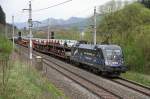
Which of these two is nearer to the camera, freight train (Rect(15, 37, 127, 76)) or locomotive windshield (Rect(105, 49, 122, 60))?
freight train (Rect(15, 37, 127, 76))

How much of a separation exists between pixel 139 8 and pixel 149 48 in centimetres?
2394

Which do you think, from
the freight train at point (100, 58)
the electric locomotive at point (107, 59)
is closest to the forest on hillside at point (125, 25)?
the freight train at point (100, 58)

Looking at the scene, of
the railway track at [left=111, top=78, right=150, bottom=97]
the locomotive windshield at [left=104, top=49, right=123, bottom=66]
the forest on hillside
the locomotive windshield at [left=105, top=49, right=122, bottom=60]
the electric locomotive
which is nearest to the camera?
the railway track at [left=111, top=78, right=150, bottom=97]

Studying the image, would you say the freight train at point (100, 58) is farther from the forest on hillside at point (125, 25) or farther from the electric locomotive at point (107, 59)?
the forest on hillside at point (125, 25)

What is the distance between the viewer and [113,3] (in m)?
78.3

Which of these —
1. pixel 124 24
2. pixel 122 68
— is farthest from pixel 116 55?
pixel 124 24

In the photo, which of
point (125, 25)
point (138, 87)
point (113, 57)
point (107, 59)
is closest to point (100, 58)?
point (107, 59)

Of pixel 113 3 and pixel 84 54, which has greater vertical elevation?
pixel 113 3

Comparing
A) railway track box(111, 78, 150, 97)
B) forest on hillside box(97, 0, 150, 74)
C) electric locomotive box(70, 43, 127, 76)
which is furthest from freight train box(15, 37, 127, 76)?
forest on hillside box(97, 0, 150, 74)

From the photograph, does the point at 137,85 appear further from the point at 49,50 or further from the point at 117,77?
the point at 49,50

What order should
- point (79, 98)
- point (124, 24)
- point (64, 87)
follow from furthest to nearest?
point (124, 24) → point (64, 87) → point (79, 98)

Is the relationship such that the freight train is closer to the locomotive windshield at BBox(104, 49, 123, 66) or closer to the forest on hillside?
the locomotive windshield at BBox(104, 49, 123, 66)

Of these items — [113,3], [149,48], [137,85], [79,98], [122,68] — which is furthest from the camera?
[113,3]

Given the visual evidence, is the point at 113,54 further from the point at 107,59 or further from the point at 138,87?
the point at 138,87
